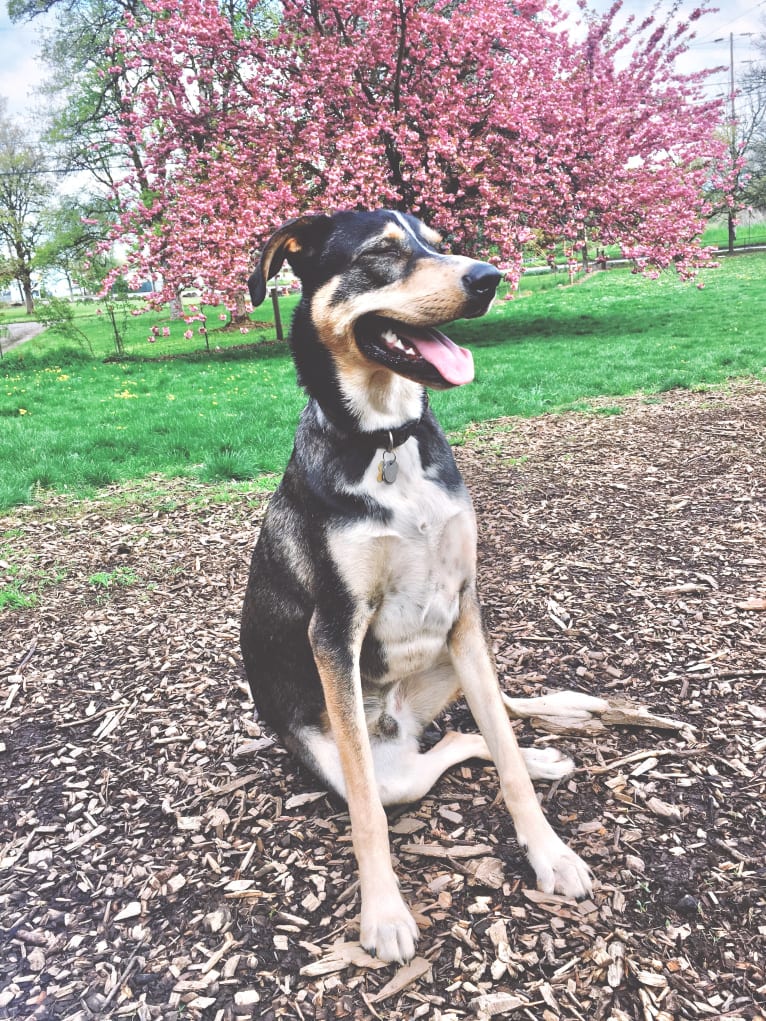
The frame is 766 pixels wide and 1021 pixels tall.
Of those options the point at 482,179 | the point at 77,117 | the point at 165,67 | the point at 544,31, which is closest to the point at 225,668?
the point at 482,179

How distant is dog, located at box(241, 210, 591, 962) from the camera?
7.05 ft

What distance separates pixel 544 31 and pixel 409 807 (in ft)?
56.2

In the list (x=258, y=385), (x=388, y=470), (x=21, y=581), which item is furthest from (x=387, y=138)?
(x=388, y=470)

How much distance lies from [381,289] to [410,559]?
86 cm

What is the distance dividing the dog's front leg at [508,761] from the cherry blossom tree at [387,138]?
11701 millimetres

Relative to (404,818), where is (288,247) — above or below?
above

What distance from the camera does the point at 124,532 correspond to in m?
5.40

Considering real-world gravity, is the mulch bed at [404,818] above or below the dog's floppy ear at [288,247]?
below

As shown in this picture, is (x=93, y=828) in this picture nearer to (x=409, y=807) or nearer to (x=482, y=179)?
(x=409, y=807)

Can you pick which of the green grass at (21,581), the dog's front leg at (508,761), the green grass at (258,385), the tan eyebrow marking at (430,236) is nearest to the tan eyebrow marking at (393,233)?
the tan eyebrow marking at (430,236)

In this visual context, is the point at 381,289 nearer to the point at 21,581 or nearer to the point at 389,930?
the point at 389,930

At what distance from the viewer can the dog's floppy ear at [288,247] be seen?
2348 mm

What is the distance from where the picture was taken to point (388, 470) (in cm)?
230

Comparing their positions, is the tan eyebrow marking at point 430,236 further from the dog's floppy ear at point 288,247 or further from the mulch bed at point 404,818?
the mulch bed at point 404,818
